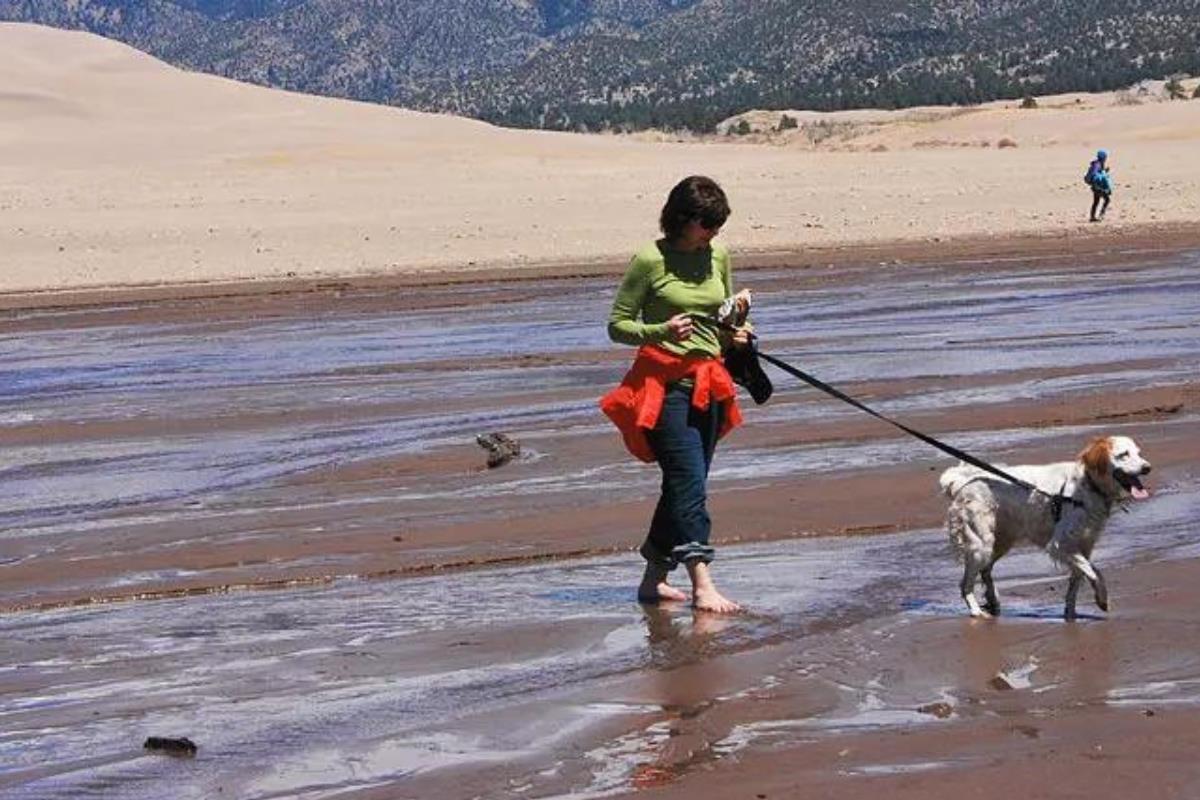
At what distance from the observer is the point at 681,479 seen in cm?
955

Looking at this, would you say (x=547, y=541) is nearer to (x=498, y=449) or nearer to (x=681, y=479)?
(x=681, y=479)

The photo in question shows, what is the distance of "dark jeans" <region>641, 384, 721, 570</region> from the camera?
9.45 meters

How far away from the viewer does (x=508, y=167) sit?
48.1m

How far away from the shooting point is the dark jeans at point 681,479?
9.45 metres

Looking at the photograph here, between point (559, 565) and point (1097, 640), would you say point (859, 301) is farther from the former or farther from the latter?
point (1097, 640)

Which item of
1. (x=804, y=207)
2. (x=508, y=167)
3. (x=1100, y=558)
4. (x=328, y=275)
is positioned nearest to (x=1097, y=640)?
(x=1100, y=558)

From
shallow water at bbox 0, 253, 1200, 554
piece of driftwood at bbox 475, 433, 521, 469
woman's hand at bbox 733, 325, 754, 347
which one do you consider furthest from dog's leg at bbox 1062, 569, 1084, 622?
piece of driftwood at bbox 475, 433, 521, 469

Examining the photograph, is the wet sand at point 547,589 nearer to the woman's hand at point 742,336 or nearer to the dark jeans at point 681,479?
the dark jeans at point 681,479

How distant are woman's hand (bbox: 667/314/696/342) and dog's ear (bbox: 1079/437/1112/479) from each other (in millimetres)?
1559

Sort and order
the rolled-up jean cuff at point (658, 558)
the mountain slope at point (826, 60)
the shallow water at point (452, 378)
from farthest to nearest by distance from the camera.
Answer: the mountain slope at point (826, 60) → the shallow water at point (452, 378) → the rolled-up jean cuff at point (658, 558)

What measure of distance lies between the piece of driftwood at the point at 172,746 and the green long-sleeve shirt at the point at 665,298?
277 centimetres

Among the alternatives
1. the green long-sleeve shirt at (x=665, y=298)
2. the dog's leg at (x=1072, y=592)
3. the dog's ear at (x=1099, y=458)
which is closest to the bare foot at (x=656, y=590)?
the green long-sleeve shirt at (x=665, y=298)

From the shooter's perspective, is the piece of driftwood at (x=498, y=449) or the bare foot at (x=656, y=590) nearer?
the bare foot at (x=656, y=590)

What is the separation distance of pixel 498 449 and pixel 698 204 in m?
4.61
